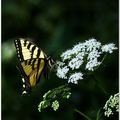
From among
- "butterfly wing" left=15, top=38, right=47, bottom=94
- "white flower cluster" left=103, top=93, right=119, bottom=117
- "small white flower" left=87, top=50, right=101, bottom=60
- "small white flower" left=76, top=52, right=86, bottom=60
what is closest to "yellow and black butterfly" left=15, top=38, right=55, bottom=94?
"butterfly wing" left=15, top=38, right=47, bottom=94

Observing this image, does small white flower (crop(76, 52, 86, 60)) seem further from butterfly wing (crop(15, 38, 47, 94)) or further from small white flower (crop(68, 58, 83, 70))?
butterfly wing (crop(15, 38, 47, 94))

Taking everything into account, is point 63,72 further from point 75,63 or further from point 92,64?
point 92,64

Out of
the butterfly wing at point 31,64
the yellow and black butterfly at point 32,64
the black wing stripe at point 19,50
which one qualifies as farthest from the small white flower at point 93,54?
the black wing stripe at point 19,50

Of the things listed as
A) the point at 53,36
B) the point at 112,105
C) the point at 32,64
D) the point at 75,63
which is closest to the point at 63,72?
the point at 75,63

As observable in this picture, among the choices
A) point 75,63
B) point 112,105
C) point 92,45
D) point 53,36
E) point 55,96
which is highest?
point 53,36

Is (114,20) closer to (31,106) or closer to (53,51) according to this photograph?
(53,51)

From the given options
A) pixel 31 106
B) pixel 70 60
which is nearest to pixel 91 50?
pixel 70 60

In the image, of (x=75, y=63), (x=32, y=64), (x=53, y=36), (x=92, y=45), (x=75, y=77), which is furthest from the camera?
(x=53, y=36)
